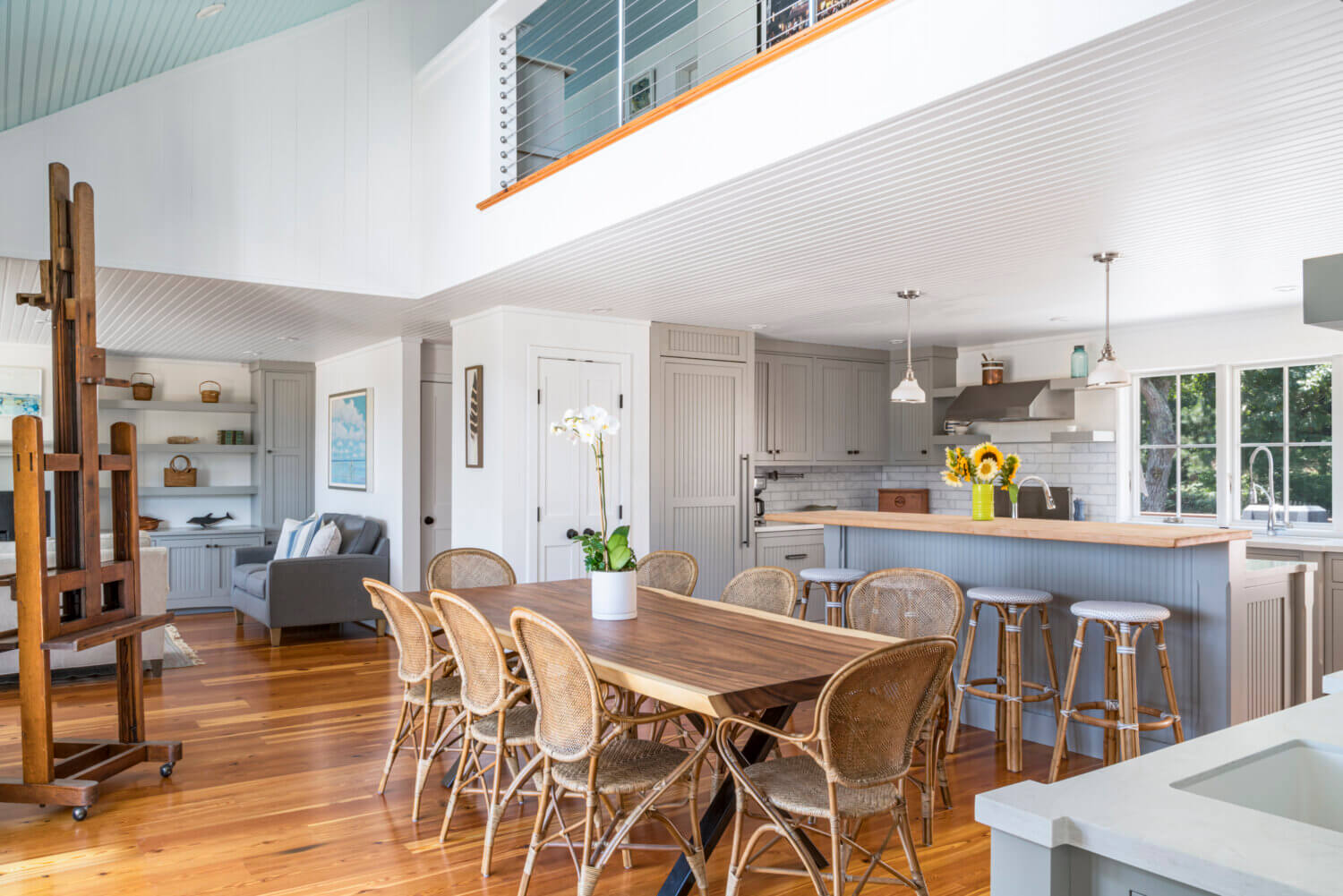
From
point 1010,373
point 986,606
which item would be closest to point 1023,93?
point 986,606

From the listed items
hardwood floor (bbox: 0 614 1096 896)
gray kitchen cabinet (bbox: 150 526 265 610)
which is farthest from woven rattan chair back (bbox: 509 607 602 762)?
gray kitchen cabinet (bbox: 150 526 265 610)

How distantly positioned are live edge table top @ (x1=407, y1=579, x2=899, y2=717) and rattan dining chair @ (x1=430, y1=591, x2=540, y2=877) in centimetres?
16

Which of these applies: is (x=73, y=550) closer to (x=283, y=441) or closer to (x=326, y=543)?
(x=326, y=543)

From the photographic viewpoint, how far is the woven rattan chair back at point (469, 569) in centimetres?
432

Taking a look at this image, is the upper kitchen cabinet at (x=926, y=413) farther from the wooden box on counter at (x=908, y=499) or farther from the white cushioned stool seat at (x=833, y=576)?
the white cushioned stool seat at (x=833, y=576)

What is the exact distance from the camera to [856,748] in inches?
89.2

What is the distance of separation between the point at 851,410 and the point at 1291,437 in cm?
319

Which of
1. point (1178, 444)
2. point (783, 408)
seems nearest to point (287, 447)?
point (783, 408)

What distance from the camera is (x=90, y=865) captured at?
293cm

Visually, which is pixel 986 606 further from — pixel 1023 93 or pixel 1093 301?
pixel 1023 93

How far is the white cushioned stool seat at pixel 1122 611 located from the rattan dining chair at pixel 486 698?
2154 millimetres

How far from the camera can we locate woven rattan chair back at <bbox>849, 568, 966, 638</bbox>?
133 inches

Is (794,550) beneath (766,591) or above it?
beneath

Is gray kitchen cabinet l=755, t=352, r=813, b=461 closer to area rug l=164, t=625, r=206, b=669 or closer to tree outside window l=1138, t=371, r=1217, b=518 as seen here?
tree outside window l=1138, t=371, r=1217, b=518
